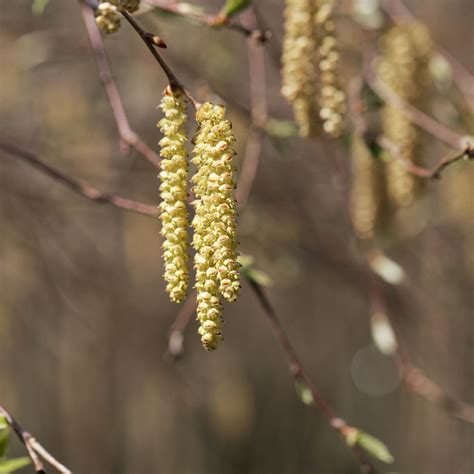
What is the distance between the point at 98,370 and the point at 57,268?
3.38ft

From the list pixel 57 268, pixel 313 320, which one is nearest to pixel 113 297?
pixel 57 268

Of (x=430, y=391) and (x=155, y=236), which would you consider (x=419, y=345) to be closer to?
(x=155, y=236)

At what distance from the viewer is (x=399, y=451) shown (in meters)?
5.59

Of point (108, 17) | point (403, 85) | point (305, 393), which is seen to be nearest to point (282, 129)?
point (403, 85)

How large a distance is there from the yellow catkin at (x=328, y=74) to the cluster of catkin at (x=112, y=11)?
0.51 metres

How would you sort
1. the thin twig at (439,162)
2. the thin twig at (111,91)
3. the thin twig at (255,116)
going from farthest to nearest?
1. the thin twig at (255,116)
2. the thin twig at (111,91)
3. the thin twig at (439,162)

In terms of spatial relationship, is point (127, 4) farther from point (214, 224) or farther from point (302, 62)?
point (302, 62)

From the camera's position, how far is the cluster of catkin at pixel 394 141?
168 cm

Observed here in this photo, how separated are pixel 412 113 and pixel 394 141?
67mm

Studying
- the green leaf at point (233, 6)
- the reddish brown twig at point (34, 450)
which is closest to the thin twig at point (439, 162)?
the green leaf at point (233, 6)

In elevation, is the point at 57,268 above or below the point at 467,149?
below

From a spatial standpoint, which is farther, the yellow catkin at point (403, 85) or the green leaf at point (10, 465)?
the yellow catkin at point (403, 85)

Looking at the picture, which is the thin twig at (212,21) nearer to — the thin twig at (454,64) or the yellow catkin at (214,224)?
the yellow catkin at (214,224)

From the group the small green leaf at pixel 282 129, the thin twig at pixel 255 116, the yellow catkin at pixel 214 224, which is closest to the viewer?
the yellow catkin at pixel 214 224
